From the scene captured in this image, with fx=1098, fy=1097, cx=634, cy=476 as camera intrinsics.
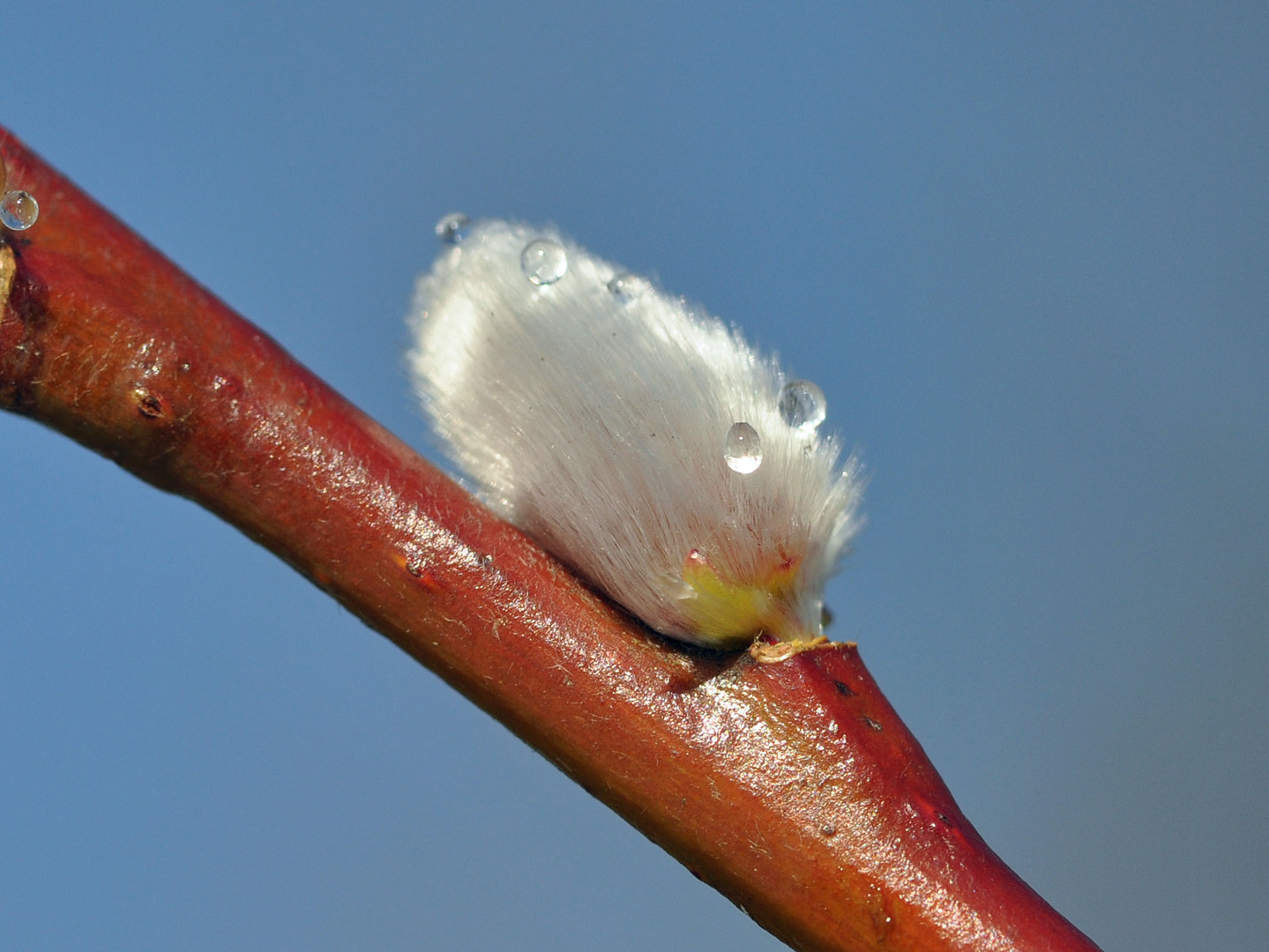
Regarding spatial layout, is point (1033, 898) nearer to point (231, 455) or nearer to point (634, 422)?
point (634, 422)

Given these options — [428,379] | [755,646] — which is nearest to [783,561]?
[755,646]

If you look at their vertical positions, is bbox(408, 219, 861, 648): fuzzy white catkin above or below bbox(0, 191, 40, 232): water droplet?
above

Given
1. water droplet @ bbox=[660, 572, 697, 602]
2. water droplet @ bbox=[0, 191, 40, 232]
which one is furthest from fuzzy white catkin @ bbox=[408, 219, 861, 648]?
water droplet @ bbox=[0, 191, 40, 232]

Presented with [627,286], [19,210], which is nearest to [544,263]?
[627,286]

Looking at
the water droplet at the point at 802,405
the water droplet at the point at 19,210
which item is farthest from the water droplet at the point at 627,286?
the water droplet at the point at 19,210

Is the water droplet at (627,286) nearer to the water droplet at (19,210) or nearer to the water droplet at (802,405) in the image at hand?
the water droplet at (802,405)

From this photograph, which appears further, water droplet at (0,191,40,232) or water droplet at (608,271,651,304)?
water droplet at (608,271,651,304)

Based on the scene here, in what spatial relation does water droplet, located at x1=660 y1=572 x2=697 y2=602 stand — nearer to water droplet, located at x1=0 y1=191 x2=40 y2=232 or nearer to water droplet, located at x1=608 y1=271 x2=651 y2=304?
water droplet, located at x1=608 y1=271 x2=651 y2=304

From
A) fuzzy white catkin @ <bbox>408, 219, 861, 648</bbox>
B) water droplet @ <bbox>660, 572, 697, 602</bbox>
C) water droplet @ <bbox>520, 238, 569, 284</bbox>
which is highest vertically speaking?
water droplet @ <bbox>520, 238, 569, 284</bbox>
